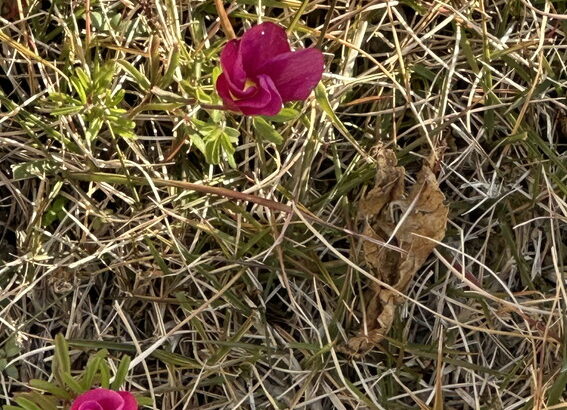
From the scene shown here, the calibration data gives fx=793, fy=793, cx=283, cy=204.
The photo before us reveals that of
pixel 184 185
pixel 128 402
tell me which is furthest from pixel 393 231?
pixel 128 402

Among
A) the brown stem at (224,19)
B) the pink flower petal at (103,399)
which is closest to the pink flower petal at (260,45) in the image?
the brown stem at (224,19)

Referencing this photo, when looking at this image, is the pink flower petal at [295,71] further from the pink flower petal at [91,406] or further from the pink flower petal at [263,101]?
the pink flower petal at [91,406]

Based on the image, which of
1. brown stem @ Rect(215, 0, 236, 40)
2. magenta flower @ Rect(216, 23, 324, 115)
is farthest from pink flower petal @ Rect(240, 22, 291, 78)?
brown stem @ Rect(215, 0, 236, 40)

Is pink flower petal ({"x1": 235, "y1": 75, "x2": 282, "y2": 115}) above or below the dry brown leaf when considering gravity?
above

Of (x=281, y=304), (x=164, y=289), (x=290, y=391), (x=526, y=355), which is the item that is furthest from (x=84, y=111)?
(x=526, y=355)

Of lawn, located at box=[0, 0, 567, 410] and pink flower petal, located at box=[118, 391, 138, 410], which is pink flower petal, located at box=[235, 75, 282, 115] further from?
pink flower petal, located at box=[118, 391, 138, 410]
